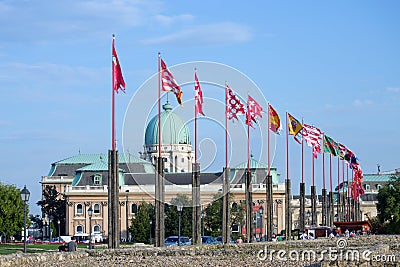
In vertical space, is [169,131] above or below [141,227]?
above

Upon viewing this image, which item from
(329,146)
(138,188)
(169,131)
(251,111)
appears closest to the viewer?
(251,111)

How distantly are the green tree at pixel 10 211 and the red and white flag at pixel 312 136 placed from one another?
147ft

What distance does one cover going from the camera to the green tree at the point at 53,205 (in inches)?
7411

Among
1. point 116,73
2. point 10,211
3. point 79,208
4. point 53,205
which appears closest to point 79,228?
Answer: point 79,208

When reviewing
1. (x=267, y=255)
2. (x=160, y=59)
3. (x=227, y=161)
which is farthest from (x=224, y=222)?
(x=267, y=255)

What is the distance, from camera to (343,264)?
28.7 m

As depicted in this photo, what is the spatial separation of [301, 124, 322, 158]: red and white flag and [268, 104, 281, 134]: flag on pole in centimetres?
647

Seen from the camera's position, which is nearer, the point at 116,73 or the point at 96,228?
the point at 116,73

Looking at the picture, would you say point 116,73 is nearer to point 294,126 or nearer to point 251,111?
point 251,111

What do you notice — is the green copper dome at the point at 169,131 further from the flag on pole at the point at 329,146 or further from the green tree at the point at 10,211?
the flag on pole at the point at 329,146

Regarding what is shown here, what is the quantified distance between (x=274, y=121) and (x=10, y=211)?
49.2 meters

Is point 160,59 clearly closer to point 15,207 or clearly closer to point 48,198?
point 15,207

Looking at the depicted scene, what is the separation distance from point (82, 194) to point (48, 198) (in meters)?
9.14

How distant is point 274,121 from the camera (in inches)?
2950
